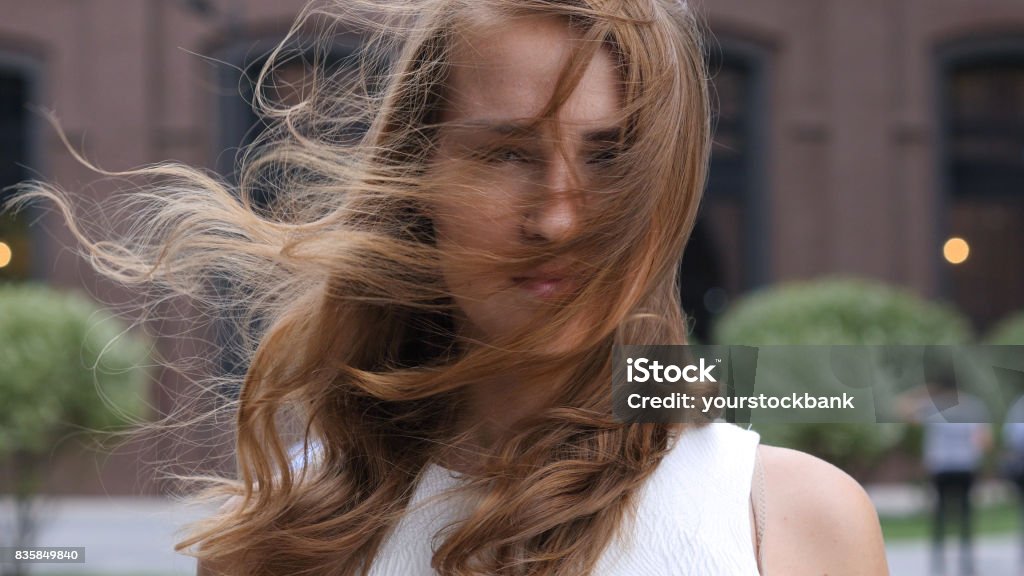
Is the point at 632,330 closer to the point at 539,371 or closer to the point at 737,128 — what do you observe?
the point at 539,371

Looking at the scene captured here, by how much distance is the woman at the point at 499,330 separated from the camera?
115 centimetres

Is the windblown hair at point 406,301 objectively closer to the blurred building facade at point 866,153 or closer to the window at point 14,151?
the blurred building facade at point 866,153

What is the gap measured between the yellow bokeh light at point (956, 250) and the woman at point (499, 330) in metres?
12.9

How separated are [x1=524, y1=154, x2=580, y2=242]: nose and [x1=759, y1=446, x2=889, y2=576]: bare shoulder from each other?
12.7 inches

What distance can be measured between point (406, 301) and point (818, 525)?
0.50m

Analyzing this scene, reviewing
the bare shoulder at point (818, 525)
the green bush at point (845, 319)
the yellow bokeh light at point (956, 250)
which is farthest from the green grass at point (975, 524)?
the bare shoulder at point (818, 525)

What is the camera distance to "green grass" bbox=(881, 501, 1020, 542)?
996 centimetres

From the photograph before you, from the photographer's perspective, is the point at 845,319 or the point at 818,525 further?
the point at 845,319

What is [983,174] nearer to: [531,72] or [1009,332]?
[1009,332]

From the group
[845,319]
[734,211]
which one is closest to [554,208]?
[845,319]

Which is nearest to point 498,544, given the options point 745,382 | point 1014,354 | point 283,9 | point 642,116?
point 745,382

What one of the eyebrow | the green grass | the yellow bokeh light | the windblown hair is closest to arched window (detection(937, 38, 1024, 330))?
the yellow bokeh light

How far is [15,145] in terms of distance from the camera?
12492 millimetres

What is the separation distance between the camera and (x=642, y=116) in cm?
118
